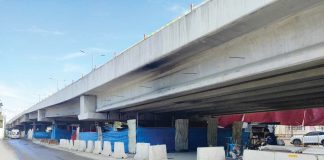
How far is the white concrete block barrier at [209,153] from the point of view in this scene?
62.7ft

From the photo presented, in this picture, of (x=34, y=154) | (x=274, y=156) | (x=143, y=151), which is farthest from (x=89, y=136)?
(x=274, y=156)

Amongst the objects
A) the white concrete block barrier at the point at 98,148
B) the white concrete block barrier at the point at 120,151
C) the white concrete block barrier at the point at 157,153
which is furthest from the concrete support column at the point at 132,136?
the white concrete block barrier at the point at 157,153

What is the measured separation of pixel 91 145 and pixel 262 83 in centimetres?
1927

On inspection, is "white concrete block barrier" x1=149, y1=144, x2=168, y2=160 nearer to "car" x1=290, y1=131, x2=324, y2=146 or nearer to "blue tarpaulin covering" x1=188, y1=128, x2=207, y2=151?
"blue tarpaulin covering" x1=188, y1=128, x2=207, y2=151

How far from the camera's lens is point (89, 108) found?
3538cm

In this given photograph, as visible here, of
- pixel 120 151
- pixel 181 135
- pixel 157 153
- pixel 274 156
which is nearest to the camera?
pixel 274 156

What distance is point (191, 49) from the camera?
16516 millimetres

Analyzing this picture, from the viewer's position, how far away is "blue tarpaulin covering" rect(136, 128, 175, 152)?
104 feet

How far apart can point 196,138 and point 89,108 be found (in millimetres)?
10192

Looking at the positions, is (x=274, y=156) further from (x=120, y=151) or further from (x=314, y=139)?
(x=314, y=139)

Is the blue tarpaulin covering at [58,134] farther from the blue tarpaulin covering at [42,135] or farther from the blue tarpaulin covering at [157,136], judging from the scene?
the blue tarpaulin covering at [157,136]

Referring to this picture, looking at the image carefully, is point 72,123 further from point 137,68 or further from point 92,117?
point 137,68

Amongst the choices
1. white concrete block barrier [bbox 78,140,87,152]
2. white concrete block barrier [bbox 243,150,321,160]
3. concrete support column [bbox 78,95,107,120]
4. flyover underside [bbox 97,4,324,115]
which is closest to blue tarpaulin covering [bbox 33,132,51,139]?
white concrete block barrier [bbox 78,140,87,152]

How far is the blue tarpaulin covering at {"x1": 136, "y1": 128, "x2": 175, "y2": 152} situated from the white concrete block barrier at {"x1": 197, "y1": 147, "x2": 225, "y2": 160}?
12617 millimetres
